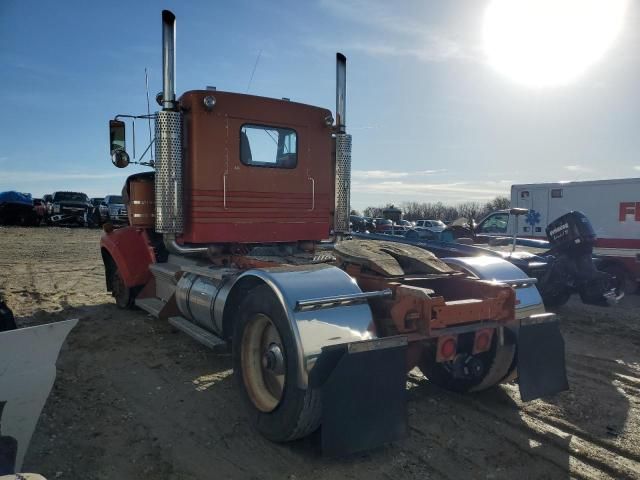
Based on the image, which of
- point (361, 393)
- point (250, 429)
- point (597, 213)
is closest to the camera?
point (361, 393)

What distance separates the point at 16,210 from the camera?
2692cm

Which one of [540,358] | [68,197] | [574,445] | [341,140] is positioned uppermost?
[341,140]

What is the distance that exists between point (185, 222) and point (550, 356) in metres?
4.01

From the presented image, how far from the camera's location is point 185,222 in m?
5.88

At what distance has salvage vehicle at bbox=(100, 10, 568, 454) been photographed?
3205mm

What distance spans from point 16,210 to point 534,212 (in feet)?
84.1

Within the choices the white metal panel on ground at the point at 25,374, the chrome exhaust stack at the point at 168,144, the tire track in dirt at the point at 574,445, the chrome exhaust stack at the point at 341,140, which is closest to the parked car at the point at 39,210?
the chrome exhaust stack at the point at 168,144

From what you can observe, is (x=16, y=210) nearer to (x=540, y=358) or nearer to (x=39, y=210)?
(x=39, y=210)

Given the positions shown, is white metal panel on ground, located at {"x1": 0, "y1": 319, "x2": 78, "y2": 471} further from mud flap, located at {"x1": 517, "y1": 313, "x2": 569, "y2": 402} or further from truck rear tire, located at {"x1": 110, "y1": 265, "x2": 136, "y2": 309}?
truck rear tire, located at {"x1": 110, "y1": 265, "x2": 136, "y2": 309}

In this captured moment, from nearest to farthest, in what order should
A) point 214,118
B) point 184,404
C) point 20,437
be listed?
1. point 20,437
2. point 184,404
3. point 214,118

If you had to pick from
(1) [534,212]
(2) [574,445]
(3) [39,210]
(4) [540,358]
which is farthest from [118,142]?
(3) [39,210]

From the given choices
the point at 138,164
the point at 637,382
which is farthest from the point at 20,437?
the point at 637,382

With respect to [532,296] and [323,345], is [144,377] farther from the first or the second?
[532,296]

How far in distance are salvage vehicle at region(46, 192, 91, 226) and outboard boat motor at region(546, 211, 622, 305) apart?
86.7ft
